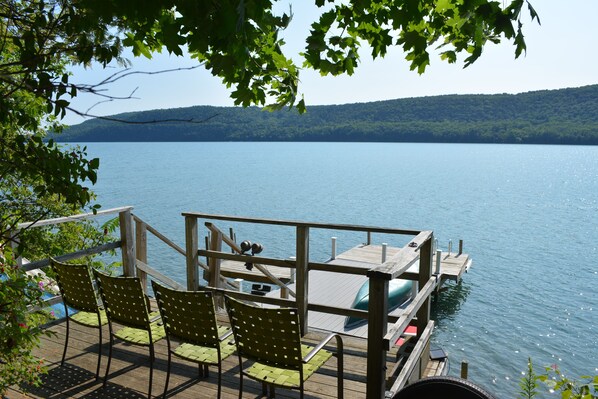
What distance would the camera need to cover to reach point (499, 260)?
27703 mm

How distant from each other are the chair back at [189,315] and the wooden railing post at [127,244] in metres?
2.40

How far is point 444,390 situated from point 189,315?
1.90 m

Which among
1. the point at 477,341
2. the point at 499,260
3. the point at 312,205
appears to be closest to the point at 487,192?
the point at 312,205

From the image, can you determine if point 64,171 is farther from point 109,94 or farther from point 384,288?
point 384,288

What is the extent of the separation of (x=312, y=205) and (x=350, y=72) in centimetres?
4571

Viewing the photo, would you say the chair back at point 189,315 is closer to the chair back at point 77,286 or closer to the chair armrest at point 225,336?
the chair armrest at point 225,336

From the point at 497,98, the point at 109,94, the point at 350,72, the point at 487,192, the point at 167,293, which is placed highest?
the point at 497,98

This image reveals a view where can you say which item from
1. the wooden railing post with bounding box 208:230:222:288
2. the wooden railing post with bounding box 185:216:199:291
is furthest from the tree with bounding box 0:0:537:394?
the wooden railing post with bounding box 208:230:222:288

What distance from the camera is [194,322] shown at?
3756mm

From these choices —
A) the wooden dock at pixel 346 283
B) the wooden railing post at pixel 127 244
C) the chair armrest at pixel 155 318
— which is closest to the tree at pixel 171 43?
the chair armrest at pixel 155 318

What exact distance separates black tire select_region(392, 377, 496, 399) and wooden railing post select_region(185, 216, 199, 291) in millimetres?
3518

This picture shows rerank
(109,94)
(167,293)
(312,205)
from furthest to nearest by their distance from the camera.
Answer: (312,205), (167,293), (109,94)

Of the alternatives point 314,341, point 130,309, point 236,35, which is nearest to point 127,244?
point 130,309

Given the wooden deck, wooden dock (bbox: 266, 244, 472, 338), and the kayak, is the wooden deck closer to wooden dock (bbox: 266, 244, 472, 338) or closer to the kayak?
wooden dock (bbox: 266, 244, 472, 338)
